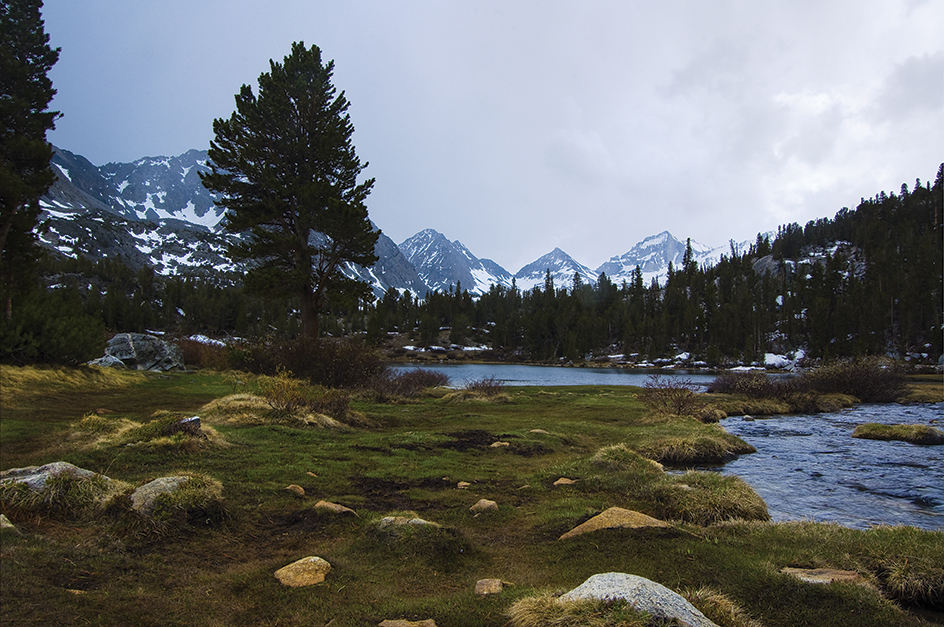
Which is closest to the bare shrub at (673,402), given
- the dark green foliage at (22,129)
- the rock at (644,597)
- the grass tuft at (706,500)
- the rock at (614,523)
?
the grass tuft at (706,500)

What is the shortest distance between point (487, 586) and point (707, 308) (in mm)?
157479

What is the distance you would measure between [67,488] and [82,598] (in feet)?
9.83

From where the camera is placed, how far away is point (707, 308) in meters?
146

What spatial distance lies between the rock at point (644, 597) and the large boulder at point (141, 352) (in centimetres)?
3531

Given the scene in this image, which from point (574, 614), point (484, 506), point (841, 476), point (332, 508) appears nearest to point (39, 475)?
point (332, 508)

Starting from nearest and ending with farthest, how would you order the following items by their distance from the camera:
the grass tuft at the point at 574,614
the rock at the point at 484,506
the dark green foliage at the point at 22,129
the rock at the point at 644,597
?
the grass tuft at the point at 574,614 → the rock at the point at 644,597 → the rock at the point at 484,506 → the dark green foliage at the point at 22,129

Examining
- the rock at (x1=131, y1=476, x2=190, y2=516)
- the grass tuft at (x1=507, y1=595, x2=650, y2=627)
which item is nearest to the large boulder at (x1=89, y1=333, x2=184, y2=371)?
the rock at (x1=131, y1=476, x2=190, y2=516)

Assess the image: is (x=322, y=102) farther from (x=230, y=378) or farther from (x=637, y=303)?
(x=637, y=303)

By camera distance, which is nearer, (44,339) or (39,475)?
(39,475)

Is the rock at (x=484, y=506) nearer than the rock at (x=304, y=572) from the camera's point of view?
No

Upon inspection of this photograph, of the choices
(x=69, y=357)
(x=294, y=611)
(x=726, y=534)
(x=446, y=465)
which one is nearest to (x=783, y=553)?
(x=726, y=534)

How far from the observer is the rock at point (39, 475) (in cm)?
635

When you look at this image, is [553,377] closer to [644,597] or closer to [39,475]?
[39,475]

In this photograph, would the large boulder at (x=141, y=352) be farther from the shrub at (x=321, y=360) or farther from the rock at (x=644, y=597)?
the rock at (x=644, y=597)
